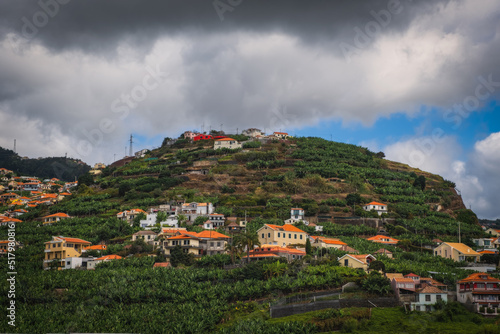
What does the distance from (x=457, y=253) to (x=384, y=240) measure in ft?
36.8

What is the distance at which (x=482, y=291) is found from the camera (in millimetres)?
46656

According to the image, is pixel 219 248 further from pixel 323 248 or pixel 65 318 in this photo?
Result: pixel 65 318

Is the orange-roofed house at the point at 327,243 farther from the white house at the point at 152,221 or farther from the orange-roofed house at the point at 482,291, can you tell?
the white house at the point at 152,221

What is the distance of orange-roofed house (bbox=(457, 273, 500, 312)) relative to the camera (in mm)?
46344

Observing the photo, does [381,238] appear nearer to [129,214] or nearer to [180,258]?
[180,258]

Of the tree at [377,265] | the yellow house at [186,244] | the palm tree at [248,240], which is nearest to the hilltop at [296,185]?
the yellow house at [186,244]

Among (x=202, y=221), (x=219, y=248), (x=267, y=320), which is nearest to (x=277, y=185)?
(x=202, y=221)

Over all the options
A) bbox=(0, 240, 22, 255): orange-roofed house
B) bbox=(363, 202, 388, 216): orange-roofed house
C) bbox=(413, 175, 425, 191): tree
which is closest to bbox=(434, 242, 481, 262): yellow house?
bbox=(363, 202, 388, 216): orange-roofed house

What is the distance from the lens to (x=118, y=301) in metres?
54.3

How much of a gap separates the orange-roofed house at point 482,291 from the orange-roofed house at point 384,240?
27.6 m

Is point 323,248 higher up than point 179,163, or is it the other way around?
point 179,163

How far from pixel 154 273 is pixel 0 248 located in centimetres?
2409

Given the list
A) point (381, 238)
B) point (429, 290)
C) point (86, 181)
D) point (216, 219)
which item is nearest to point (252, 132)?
point (86, 181)

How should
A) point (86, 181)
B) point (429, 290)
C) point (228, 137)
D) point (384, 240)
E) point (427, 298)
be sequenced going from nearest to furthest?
point (427, 298) < point (429, 290) < point (384, 240) < point (86, 181) < point (228, 137)
